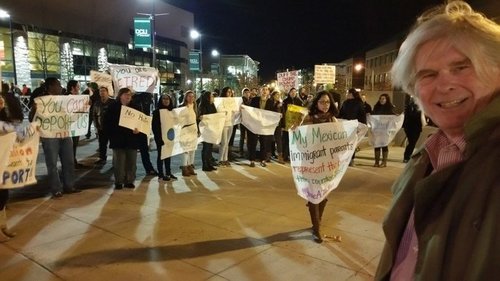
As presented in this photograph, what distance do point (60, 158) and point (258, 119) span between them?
210 inches

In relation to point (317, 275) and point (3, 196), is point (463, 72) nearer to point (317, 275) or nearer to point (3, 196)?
point (317, 275)

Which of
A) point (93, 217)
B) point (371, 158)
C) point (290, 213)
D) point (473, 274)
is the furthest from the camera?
point (371, 158)

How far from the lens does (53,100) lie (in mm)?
7527

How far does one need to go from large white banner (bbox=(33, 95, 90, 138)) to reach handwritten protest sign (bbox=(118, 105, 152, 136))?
0.86 metres

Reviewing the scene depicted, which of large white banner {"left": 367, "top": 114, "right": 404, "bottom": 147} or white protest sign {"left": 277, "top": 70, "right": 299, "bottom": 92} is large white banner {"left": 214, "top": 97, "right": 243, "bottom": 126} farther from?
white protest sign {"left": 277, "top": 70, "right": 299, "bottom": 92}

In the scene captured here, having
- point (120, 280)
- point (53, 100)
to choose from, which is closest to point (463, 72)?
point (120, 280)

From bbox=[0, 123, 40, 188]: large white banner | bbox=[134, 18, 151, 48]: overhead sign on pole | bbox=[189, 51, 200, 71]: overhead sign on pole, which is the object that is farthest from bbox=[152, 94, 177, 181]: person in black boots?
bbox=[189, 51, 200, 71]: overhead sign on pole

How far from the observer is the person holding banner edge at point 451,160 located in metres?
1.20

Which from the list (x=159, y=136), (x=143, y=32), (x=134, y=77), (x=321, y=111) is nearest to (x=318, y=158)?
(x=321, y=111)

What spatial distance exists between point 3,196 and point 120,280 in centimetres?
235

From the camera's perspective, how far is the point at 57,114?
7438mm

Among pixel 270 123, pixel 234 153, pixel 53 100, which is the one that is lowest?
pixel 234 153

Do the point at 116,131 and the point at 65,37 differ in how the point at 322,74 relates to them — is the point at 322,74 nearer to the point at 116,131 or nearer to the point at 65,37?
the point at 116,131

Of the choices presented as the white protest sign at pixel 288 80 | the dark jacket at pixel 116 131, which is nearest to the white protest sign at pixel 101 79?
the dark jacket at pixel 116 131
